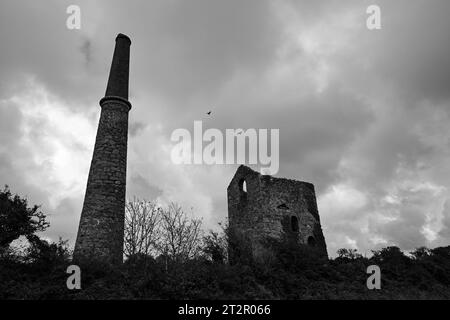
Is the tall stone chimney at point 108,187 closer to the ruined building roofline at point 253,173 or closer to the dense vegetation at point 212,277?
the dense vegetation at point 212,277

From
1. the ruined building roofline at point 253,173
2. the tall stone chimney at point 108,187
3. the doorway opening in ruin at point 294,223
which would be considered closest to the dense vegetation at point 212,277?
the tall stone chimney at point 108,187

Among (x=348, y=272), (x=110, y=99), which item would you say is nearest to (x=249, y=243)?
(x=348, y=272)

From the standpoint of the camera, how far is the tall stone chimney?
14094 millimetres

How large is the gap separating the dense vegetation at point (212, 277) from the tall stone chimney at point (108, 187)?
95 centimetres

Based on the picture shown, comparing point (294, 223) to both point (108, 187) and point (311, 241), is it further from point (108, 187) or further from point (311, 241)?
point (108, 187)

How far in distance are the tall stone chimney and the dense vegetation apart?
0.95 metres

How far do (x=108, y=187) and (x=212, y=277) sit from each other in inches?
246

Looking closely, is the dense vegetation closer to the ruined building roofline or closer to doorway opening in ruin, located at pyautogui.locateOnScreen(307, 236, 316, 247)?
doorway opening in ruin, located at pyautogui.locateOnScreen(307, 236, 316, 247)

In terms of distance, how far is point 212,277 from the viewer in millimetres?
12469

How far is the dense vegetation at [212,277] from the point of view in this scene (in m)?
11.0

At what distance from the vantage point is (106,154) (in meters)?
15.7

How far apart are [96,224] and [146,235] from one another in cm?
1052
